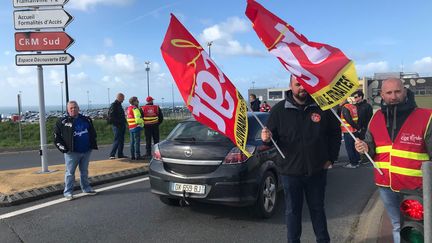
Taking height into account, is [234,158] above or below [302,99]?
below

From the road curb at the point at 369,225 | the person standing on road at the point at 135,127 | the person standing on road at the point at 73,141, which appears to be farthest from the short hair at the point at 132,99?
the road curb at the point at 369,225

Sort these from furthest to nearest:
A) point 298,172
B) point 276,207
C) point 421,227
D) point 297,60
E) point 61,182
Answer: point 61,182, point 276,207, point 298,172, point 297,60, point 421,227

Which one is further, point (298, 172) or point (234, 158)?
point (234, 158)

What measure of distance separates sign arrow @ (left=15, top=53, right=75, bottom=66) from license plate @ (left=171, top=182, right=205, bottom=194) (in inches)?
181

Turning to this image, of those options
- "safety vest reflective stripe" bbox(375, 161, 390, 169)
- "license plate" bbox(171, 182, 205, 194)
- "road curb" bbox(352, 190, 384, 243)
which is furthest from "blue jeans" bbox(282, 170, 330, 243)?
"license plate" bbox(171, 182, 205, 194)

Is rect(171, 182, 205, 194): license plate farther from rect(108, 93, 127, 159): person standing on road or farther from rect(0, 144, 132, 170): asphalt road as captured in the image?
rect(0, 144, 132, 170): asphalt road

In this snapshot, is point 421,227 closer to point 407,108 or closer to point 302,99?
point 407,108

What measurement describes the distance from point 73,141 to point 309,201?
450 centimetres

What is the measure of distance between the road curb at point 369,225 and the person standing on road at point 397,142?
1.29 metres

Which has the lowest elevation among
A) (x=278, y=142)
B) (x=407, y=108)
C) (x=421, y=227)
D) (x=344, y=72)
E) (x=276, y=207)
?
(x=276, y=207)

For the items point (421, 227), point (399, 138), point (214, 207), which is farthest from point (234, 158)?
point (421, 227)

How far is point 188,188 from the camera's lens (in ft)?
18.9

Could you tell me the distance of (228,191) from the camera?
5582 mm

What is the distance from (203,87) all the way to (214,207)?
8.71ft
